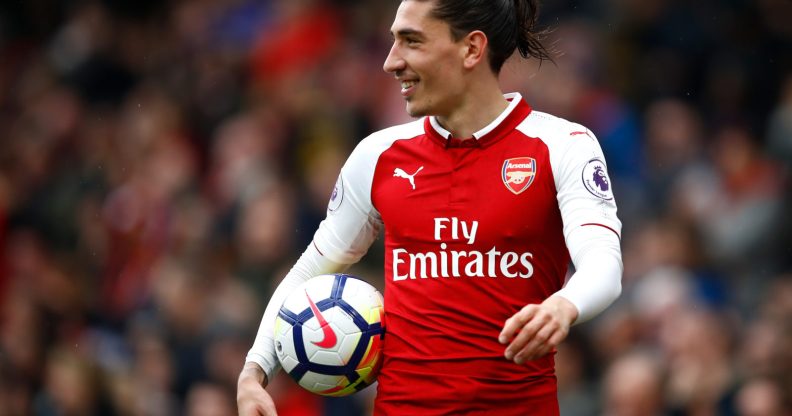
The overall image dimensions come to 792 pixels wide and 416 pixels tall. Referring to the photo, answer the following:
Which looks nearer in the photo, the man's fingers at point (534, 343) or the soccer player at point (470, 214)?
the man's fingers at point (534, 343)

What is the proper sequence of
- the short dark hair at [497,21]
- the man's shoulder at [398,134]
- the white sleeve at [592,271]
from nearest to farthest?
the white sleeve at [592,271] < the short dark hair at [497,21] < the man's shoulder at [398,134]

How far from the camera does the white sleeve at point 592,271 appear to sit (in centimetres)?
405

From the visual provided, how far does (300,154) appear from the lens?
427 inches

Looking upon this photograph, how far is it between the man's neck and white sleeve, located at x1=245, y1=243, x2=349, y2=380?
0.72 metres

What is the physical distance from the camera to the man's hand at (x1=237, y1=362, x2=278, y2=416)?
453cm

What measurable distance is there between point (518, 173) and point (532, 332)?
78 cm

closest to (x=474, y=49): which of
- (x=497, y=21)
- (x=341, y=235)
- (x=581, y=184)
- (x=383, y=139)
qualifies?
(x=497, y=21)

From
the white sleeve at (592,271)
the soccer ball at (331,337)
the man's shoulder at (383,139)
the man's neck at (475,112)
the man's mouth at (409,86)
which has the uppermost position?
the man's mouth at (409,86)

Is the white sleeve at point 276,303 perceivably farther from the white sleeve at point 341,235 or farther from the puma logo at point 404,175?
the puma logo at point 404,175

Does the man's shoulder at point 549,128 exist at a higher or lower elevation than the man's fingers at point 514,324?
higher

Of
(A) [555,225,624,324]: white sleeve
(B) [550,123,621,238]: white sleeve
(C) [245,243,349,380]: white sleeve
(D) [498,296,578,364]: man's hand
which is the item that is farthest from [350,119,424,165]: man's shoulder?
(D) [498,296,578,364]: man's hand

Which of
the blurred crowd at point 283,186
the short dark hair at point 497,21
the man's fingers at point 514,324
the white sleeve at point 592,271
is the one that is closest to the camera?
the man's fingers at point 514,324

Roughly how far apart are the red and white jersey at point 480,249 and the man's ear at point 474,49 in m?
0.21

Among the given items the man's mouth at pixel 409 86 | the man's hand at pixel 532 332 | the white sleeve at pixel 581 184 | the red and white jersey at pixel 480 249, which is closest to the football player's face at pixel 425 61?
the man's mouth at pixel 409 86
